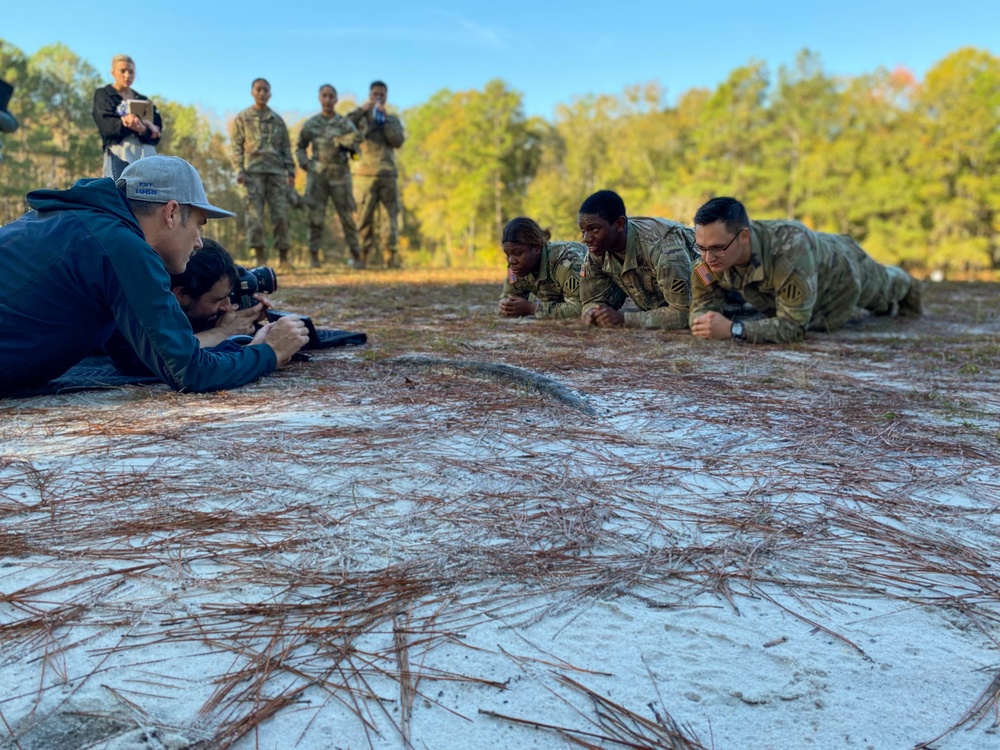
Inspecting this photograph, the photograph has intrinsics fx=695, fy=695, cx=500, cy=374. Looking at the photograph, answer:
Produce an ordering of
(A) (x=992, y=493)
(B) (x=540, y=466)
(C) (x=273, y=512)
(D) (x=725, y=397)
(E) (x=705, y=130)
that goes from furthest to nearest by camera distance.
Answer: (E) (x=705, y=130) < (D) (x=725, y=397) < (B) (x=540, y=466) < (A) (x=992, y=493) < (C) (x=273, y=512)

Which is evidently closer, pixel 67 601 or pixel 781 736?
pixel 781 736

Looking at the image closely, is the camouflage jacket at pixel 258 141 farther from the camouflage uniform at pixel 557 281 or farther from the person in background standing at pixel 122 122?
the camouflage uniform at pixel 557 281

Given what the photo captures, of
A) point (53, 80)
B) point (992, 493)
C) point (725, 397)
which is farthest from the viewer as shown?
point (53, 80)

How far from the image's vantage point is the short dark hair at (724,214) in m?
3.86

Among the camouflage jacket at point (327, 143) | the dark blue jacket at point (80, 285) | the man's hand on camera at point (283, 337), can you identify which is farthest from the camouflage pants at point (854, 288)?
the camouflage jacket at point (327, 143)

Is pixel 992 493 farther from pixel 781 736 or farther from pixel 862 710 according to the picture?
pixel 781 736

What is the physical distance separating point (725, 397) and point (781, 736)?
201 centimetres

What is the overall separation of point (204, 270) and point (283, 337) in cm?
48

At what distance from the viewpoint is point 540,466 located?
6.60ft

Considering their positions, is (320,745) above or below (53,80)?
below

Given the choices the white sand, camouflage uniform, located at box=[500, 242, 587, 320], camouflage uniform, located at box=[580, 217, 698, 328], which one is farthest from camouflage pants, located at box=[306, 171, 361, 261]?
the white sand

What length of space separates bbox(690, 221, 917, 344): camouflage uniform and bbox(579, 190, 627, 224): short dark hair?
2.20ft

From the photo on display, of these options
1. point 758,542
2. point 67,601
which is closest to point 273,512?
point 67,601

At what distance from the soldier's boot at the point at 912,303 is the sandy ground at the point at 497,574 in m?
3.83
